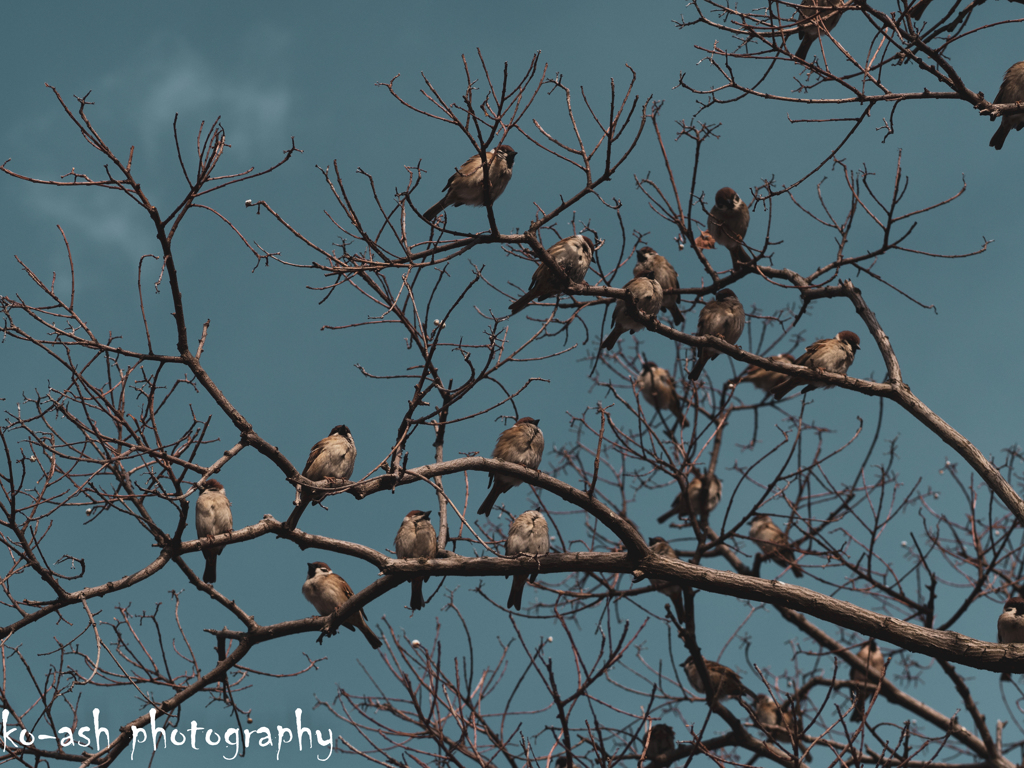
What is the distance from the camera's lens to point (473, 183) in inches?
253

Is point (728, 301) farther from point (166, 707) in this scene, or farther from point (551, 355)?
point (166, 707)

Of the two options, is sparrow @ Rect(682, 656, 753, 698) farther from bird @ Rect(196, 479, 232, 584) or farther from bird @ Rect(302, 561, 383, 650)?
bird @ Rect(196, 479, 232, 584)

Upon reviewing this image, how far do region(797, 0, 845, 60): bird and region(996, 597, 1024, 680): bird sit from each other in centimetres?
543

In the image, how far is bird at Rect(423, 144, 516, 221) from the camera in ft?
20.9

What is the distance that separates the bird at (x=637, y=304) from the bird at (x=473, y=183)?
1848 millimetres

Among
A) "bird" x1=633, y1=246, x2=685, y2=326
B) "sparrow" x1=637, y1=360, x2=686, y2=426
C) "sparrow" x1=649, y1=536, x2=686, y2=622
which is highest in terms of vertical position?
"sparrow" x1=637, y1=360, x2=686, y2=426

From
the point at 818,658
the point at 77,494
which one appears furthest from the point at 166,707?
the point at 818,658

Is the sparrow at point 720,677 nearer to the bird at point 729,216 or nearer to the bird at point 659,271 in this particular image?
the bird at point 659,271

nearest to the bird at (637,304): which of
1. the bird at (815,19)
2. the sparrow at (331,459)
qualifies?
the bird at (815,19)

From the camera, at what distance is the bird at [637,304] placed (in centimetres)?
787

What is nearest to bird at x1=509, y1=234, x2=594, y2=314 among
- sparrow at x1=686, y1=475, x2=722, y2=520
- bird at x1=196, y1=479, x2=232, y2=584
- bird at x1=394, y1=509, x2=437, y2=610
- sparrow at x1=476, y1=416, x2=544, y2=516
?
sparrow at x1=476, y1=416, x2=544, y2=516

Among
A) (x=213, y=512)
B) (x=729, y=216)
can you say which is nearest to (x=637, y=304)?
(x=729, y=216)

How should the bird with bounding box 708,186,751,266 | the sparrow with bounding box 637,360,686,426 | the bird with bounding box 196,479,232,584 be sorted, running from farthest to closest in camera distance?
the sparrow with bounding box 637,360,686,426 < the bird with bounding box 708,186,751,266 < the bird with bounding box 196,479,232,584

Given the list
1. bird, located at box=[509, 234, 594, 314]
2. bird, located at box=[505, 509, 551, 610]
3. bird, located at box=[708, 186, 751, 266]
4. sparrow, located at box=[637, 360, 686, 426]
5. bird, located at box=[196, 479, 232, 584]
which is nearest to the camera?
bird, located at box=[509, 234, 594, 314]
